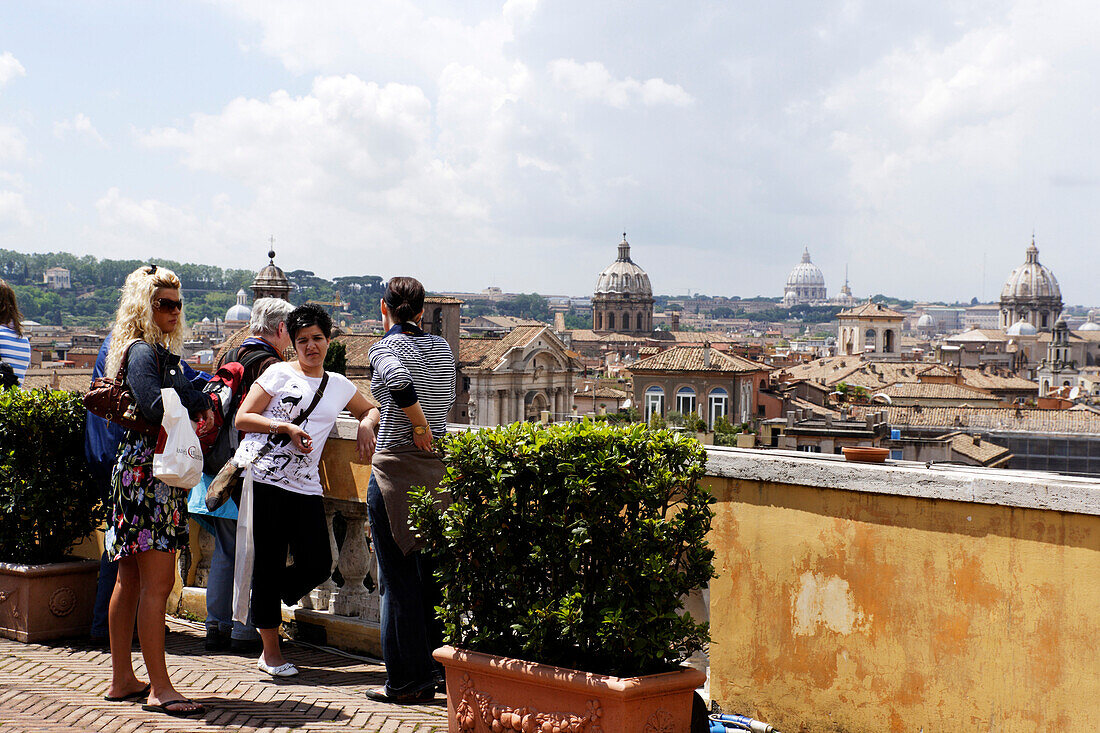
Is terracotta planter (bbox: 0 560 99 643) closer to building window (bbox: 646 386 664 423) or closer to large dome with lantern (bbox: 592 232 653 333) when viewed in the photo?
building window (bbox: 646 386 664 423)

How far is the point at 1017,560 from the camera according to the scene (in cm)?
336

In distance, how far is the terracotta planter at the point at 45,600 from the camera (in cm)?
507

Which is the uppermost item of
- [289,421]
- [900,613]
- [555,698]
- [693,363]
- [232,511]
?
[693,363]

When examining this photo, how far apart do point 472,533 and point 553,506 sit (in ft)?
1.01

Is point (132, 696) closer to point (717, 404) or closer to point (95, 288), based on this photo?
point (717, 404)

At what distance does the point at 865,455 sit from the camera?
158 inches

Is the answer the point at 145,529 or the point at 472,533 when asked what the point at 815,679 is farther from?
the point at 145,529

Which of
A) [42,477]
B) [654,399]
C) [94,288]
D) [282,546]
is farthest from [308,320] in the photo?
[94,288]

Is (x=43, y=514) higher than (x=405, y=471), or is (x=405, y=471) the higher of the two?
(x=405, y=471)

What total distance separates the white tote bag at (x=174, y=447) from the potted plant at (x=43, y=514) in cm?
123

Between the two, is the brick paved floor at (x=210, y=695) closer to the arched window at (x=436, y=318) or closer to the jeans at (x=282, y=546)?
the jeans at (x=282, y=546)

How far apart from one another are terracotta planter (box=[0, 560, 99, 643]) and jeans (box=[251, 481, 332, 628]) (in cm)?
124

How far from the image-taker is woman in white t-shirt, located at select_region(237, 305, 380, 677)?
441 cm

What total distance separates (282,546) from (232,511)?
51cm
